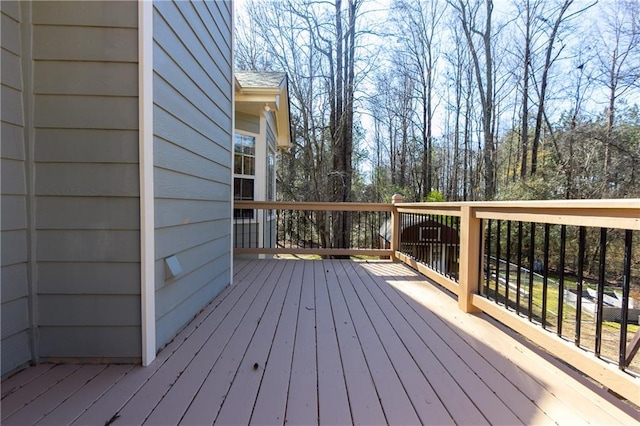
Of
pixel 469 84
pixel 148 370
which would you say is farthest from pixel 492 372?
pixel 469 84

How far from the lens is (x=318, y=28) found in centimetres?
939

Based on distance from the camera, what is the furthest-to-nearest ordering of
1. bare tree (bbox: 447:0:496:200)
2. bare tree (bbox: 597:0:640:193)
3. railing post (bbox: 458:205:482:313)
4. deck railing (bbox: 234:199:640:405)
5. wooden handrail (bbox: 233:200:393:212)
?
bare tree (bbox: 447:0:496:200), bare tree (bbox: 597:0:640:193), wooden handrail (bbox: 233:200:393:212), railing post (bbox: 458:205:482:313), deck railing (bbox: 234:199:640:405)

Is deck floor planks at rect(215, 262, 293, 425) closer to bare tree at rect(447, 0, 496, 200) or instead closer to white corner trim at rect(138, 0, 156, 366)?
white corner trim at rect(138, 0, 156, 366)

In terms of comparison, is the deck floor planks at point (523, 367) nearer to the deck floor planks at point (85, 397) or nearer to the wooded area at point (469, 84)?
the deck floor planks at point (85, 397)

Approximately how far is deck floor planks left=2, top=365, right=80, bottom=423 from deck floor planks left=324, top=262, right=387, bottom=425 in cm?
135

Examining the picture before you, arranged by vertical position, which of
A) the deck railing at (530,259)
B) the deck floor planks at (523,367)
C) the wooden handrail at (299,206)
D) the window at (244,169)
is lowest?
the deck floor planks at (523,367)

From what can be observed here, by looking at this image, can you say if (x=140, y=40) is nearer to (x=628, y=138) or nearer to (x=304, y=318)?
(x=304, y=318)

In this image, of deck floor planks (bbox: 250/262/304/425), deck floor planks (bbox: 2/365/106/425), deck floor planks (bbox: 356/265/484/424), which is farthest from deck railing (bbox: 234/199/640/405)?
deck floor planks (bbox: 2/365/106/425)

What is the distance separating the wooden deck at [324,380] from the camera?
123 centimetres

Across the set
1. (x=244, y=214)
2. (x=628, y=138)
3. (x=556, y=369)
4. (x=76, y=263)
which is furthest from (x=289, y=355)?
(x=628, y=138)

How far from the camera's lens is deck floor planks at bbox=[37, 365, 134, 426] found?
119cm

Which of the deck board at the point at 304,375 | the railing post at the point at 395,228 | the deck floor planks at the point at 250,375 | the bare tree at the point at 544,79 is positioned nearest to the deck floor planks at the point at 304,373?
the deck board at the point at 304,375

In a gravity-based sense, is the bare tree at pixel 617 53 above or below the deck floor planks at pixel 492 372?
above

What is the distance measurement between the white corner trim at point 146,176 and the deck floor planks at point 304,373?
783 millimetres
